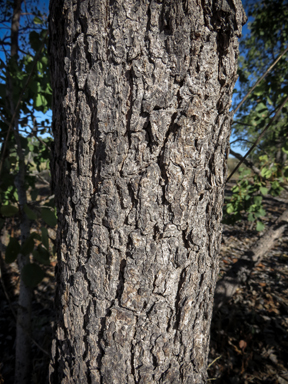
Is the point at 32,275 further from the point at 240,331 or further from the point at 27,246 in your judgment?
the point at 240,331

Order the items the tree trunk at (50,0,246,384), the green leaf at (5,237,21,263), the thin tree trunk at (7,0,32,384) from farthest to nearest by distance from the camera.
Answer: the thin tree trunk at (7,0,32,384)
the green leaf at (5,237,21,263)
the tree trunk at (50,0,246,384)

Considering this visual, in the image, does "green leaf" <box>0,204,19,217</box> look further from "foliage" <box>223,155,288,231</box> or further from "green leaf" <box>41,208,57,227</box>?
"foliage" <box>223,155,288,231</box>

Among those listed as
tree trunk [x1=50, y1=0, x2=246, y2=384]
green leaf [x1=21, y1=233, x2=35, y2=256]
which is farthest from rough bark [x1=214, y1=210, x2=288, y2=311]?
green leaf [x1=21, y1=233, x2=35, y2=256]

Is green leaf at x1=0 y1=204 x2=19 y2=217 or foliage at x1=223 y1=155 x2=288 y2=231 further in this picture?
foliage at x1=223 y1=155 x2=288 y2=231

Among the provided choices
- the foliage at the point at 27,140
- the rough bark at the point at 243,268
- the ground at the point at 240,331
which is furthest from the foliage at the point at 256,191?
the foliage at the point at 27,140

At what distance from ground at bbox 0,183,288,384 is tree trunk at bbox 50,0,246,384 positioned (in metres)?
0.61

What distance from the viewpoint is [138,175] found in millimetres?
648

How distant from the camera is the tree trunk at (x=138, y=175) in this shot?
1.98 feet

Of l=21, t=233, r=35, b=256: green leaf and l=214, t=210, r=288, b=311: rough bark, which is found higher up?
l=21, t=233, r=35, b=256: green leaf

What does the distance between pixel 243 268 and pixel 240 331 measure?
1.86ft

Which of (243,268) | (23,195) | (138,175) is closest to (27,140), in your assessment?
(23,195)

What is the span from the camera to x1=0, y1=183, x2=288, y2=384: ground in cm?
165

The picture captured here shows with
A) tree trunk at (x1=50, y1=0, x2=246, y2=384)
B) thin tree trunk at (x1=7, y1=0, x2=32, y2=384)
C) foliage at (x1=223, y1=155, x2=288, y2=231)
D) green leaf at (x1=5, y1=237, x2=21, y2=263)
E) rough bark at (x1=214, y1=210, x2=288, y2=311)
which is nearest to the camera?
tree trunk at (x1=50, y1=0, x2=246, y2=384)

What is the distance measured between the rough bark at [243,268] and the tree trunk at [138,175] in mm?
1421
